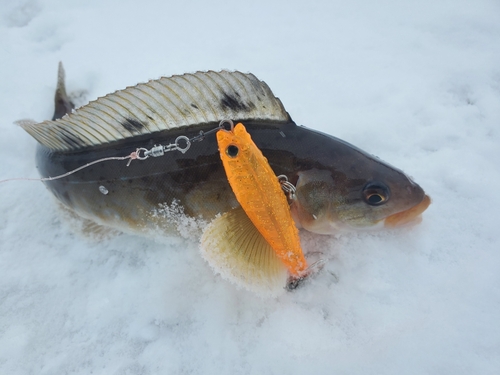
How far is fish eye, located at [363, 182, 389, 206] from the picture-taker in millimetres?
2168

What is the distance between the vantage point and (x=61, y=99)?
3.40 meters

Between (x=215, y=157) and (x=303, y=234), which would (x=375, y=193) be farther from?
(x=215, y=157)

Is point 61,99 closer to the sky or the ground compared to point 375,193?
closer to the sky

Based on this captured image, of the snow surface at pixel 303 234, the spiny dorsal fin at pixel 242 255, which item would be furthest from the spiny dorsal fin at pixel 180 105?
the snow surface at pixel 303 234

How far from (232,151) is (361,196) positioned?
2.91 ft

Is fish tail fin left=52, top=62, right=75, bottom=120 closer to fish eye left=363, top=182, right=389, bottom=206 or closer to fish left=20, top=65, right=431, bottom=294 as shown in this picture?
fish left=20, top=65, right=431, bottom=294

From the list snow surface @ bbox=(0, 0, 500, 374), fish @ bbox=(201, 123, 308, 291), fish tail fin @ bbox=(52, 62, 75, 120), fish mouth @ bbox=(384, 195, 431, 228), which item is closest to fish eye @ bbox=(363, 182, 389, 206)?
fish mouth @ bbox=(384, 195, 431, 228)

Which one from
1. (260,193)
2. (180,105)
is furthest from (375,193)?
(180,105)

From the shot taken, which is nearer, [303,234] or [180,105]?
[180,105]

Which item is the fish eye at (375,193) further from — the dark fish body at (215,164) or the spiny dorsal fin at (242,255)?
the spiny dorsal fin at (242,255)

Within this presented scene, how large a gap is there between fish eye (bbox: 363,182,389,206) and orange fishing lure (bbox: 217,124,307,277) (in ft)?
1.68

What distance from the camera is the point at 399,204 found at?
218cm

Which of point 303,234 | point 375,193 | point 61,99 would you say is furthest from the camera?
point 61,99

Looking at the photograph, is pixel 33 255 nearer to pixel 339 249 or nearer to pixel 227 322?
pixel 227 322
